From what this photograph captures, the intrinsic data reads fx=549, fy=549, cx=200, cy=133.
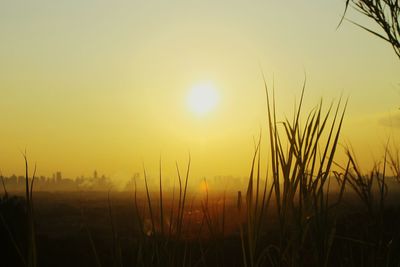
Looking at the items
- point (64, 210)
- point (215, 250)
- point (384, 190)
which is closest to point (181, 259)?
point (215, 250)

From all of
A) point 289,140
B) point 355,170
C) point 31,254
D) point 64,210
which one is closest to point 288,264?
point 289,140

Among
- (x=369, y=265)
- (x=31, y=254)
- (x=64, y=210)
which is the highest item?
(x=31, y=254)

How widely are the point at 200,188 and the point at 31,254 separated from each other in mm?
1031

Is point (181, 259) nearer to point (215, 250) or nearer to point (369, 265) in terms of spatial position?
point (215, 250)

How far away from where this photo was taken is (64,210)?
166 metres

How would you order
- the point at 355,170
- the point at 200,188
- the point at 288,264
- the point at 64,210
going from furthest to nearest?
the point at 64,210, the point at 355,170, the point at 200,188, the point at 288,264

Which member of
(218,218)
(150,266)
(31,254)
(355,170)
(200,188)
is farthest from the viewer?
(355,170)

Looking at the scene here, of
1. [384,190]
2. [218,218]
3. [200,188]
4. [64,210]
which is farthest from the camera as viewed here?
[64,210]

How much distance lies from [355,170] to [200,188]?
110 centimetres

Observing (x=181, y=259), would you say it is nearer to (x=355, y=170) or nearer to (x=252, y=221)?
(x=252, y=221)

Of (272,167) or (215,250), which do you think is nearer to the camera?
(272,167)

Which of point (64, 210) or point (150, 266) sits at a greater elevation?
point (150, 266)

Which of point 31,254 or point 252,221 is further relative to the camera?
point 252,221

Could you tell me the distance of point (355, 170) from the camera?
3369 mm
